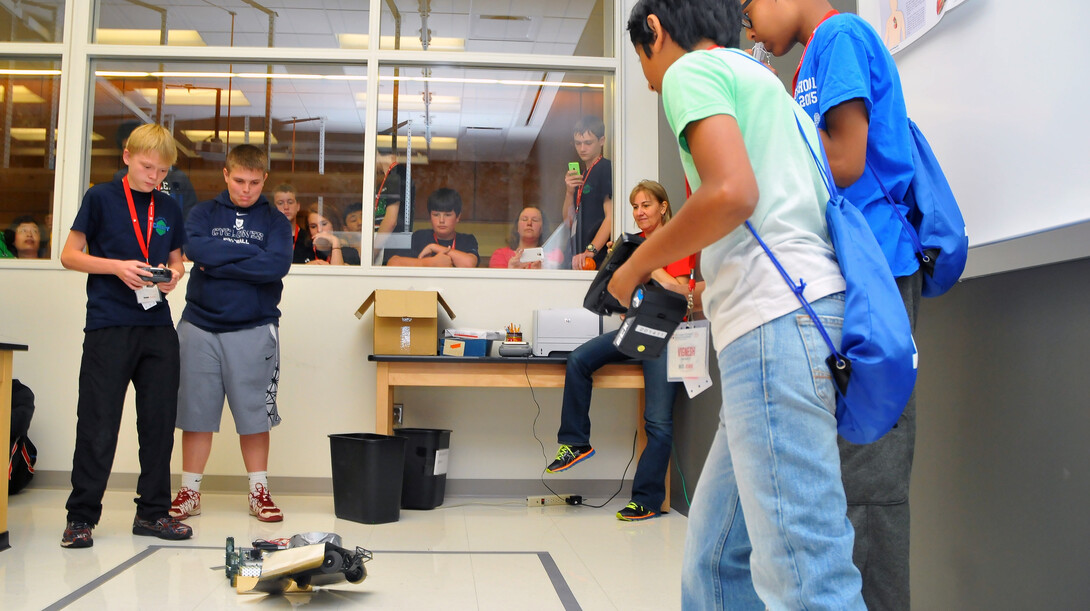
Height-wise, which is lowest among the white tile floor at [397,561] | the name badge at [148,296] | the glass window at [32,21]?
the white tile floor at [397,561]

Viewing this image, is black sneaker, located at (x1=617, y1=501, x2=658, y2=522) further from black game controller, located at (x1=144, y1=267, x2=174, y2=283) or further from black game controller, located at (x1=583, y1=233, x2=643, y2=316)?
black game controller, located at (x1=583, y1=233, x2=643, y2=316)

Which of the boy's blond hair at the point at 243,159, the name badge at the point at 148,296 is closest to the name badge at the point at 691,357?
the name badge at the point at 148,296

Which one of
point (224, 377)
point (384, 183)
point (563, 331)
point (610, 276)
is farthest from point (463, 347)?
point (610, 276)

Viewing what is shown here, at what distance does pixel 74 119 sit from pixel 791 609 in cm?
452

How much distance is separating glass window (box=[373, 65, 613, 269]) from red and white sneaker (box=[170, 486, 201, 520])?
5.16 ft

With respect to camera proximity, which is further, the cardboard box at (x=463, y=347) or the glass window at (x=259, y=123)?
the glass window at (x=259, y=123)

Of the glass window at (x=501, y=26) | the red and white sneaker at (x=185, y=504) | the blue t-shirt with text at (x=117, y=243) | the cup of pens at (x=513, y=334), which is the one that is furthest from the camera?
the glass window at (x=501, y=26)

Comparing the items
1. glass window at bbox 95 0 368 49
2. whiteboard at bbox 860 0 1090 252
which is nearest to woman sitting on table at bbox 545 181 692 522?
whiteboard at bbox 860 0 1090 252

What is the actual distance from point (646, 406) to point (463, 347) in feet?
2.96

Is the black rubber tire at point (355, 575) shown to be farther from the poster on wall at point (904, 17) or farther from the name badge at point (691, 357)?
the poster on wall at point (904, 17)

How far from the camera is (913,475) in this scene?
182 centimetres

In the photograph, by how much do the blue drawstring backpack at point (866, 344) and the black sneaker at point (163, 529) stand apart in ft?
8.50

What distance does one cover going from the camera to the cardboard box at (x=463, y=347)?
376 centimetres

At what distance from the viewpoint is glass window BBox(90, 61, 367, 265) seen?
4.31 meters
